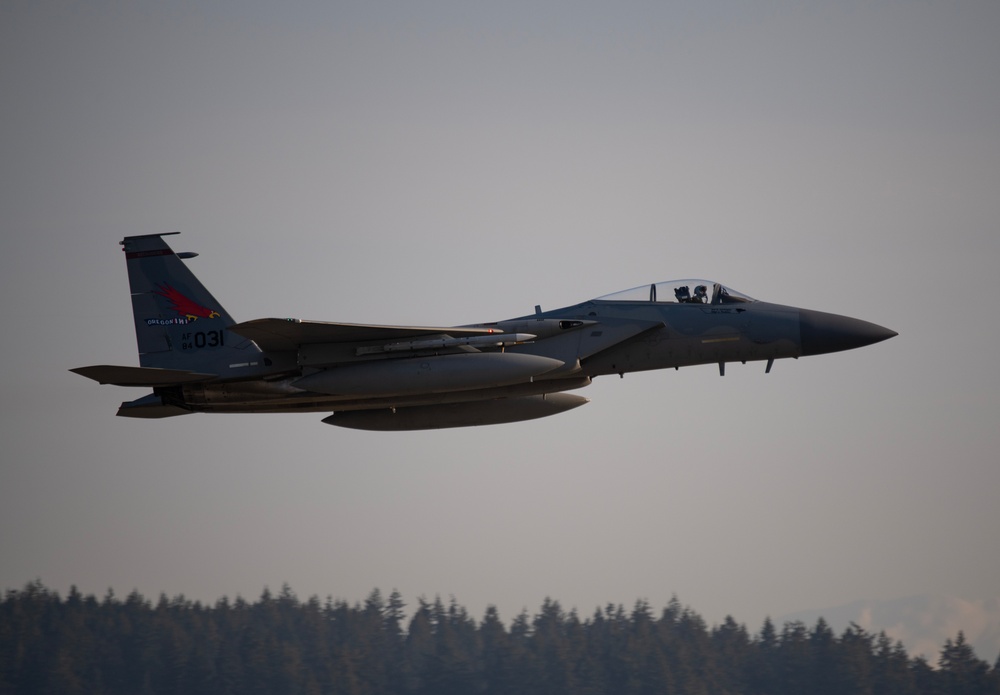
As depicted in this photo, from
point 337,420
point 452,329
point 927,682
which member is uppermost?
point 452,329

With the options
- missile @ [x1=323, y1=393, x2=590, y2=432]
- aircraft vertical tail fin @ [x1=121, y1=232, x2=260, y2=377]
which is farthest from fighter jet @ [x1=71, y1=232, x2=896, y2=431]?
missile @ [x1=323, y1=393, x2=590, y2=432]

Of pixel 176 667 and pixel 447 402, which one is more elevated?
pixel 447 402

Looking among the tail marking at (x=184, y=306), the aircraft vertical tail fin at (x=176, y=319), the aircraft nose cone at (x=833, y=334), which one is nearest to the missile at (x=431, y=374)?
the aircraft vertical tail fin at (x=176, y=319)

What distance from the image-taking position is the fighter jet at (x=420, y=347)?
2294cm

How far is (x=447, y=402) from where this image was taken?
25.0 m

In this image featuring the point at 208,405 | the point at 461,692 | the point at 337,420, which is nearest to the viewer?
the point at 208,405

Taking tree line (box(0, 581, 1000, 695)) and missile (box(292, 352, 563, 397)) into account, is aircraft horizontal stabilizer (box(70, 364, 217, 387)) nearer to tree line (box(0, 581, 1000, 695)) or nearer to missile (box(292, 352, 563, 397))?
missile (box(292, 352, 563, 397))

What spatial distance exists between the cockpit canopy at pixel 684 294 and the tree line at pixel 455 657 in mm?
60611

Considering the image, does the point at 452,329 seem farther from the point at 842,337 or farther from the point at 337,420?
the point at 842,337

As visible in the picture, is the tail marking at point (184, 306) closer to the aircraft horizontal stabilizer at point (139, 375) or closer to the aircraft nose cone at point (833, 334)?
the aircraft horizontal stabilizer at point (139, 375)

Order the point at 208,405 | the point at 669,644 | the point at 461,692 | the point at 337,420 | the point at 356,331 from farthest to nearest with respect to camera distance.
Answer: the point at 669,644
the point at 461,692
the point at 337,420
the point at 208,405
the point at 356,331

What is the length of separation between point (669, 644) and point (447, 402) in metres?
68.8

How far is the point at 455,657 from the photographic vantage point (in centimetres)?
8381

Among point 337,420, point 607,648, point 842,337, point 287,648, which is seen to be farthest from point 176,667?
point 842,337
